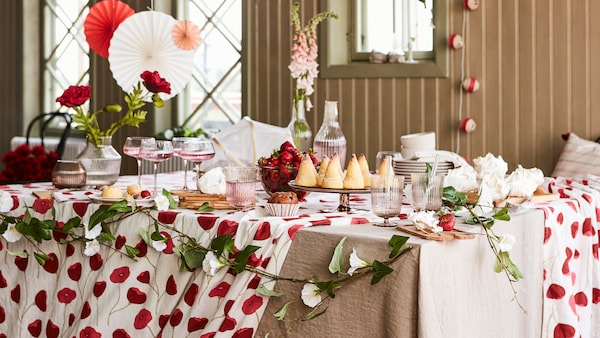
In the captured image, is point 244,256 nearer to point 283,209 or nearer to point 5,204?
point 283,209

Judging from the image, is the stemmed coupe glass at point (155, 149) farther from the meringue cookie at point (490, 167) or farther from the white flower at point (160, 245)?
the meringue cookie at point (490, 167)

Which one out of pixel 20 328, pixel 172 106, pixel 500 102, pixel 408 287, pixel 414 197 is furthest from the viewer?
pixel 172 106

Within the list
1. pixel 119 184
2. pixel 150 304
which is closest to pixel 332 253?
pixel 150 304

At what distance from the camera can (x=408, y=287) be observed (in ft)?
5.27

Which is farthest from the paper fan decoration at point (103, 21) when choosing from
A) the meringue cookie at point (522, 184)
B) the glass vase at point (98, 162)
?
the meringue cookie at point (522, 184)

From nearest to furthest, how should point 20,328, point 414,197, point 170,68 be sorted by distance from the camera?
point 414,197 < point 20,328 < point 170,68

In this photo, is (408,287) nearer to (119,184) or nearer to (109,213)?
(109,213)

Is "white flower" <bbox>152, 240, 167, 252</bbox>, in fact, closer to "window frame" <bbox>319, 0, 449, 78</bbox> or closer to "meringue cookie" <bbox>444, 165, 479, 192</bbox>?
"meringue cookie" <bbox>444, 165, 479, 192</bbox>

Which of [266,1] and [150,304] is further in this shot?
[266,1]

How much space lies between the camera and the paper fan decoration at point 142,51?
9.29 feet

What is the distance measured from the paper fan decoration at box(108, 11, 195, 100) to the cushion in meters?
1.84

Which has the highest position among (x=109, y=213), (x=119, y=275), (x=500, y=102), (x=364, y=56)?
(x=364, y=56)

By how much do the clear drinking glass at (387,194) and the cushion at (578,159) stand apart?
6.90ft

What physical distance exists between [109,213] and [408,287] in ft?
2.81
